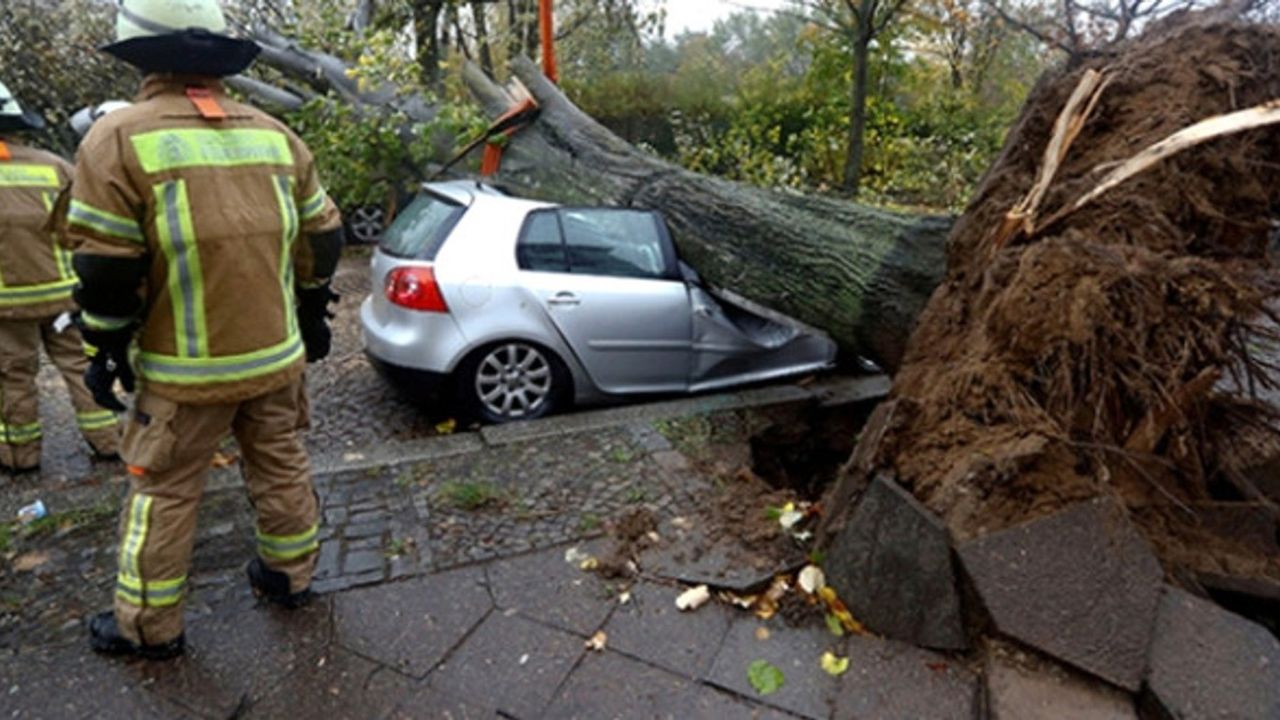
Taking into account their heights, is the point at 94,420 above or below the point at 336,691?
below

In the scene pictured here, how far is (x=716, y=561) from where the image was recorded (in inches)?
118

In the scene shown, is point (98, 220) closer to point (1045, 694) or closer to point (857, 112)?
point (1045, 694)

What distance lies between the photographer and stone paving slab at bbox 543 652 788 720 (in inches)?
91.5

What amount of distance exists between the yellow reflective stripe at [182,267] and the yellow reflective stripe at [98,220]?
3.4 inches

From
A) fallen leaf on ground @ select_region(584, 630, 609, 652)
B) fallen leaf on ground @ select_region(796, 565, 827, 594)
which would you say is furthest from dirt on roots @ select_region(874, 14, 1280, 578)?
fallen leaf on ground @ select_region(584, 630, 609, 652)

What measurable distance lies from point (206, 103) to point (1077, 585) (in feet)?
9.66

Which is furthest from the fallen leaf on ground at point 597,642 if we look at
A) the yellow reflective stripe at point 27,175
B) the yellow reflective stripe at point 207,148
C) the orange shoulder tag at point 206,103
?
the yellow reflective stripe at point 27,175

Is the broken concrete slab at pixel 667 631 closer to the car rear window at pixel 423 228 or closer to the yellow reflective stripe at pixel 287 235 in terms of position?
the yellow reflective stripe at pixel 287 235

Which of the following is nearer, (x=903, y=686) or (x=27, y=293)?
(x=903, y=686)

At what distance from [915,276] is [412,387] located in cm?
297

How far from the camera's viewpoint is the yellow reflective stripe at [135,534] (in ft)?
7.84

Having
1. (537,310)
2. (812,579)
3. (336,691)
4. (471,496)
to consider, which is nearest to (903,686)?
(812,579)

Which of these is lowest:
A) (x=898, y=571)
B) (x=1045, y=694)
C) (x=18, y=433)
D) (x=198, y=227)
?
(x=18, y=433)

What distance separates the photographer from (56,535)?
10.6 feet
